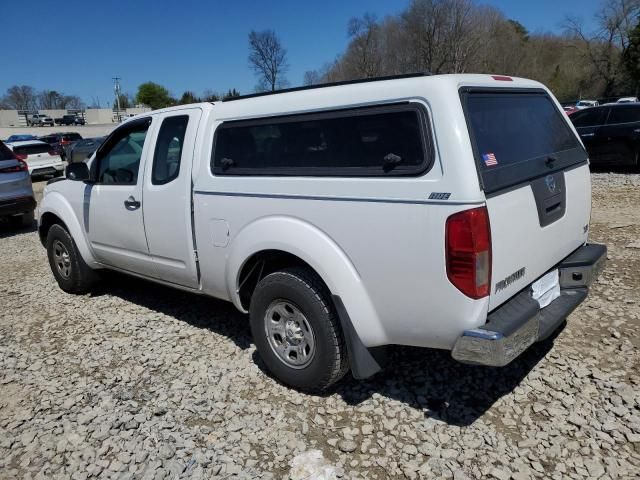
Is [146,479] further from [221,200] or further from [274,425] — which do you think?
[221,200]

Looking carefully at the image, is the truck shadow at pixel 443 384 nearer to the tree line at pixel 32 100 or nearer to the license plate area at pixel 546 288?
the license plate area at pixel 546 288

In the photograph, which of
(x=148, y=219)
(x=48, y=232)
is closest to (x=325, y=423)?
(x=148, y=219)

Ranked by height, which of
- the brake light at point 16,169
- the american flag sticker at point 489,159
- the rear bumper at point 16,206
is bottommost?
the rear bumper at point 16,206

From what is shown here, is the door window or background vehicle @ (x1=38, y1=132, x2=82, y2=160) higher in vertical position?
background vehicle @ (x1=38, y1=132, x2=82, y2=160)

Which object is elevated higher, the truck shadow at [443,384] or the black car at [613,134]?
the black car at [613,134]

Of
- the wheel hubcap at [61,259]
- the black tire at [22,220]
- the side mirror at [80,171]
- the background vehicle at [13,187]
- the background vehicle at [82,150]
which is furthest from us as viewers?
the background vehicle at [82,150]

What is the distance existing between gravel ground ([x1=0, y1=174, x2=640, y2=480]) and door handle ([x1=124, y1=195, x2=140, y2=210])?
1144mm

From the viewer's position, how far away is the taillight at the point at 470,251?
7.64ft

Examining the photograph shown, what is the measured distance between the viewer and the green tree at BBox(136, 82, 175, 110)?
98.8 m

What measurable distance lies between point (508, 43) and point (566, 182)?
67162 millimetres

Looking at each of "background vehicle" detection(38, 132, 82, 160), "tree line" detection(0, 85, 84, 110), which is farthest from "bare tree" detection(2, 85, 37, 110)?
"background vehicle" detection(38, 132, 82, 160)

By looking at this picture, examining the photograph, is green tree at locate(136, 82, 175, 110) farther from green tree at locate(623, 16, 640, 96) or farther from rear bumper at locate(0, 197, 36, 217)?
rear bumper at locate(0, 197, 36, 217)

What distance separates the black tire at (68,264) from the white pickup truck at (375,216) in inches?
59.7

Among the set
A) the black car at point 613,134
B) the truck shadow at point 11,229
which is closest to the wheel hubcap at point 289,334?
the truck shadow at point 11,229
